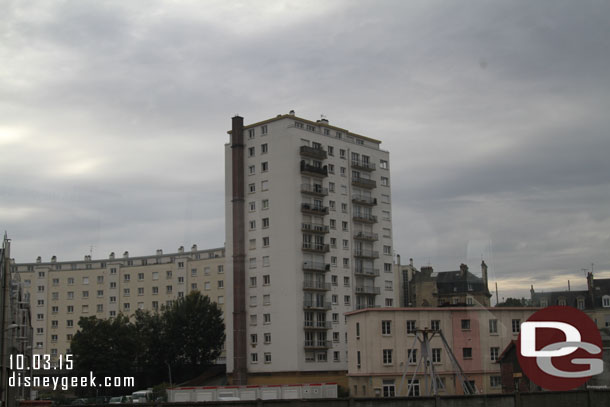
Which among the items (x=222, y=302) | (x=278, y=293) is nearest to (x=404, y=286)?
(x=222, y=302)

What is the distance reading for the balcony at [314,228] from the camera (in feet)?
259

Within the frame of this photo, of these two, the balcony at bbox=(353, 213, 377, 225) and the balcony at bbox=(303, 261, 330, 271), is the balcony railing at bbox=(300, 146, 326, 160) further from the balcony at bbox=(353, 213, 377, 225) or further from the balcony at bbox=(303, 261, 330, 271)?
the balcony at bbox=(303, 261, 330, 271)

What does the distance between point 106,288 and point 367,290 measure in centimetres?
4780

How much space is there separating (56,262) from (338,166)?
210ft

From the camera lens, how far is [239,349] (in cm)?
7775

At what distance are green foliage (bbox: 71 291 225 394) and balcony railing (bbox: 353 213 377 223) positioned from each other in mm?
21892

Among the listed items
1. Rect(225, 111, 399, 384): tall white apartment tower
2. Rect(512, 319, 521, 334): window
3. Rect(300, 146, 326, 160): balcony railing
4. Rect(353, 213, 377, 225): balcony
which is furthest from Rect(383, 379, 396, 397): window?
Rect(300, 146, 326, 160): balcony railing

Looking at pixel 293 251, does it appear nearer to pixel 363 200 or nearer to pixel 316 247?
pixel 316 247

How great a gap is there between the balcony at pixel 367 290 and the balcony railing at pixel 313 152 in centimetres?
1591

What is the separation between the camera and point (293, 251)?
77.7 meters

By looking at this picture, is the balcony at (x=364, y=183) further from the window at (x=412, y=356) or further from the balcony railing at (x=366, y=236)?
the window at (x=412, y=356)

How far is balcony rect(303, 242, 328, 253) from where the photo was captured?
3108 inches

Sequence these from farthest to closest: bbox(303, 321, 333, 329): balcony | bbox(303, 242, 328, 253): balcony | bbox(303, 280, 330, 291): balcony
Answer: bbox(303, 242, 328, 253): balcony, bbox(303, 280, 330, 291): balcony, bbox(303, 321, 333, 329): balcony

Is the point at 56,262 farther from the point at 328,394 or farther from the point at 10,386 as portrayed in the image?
the point at 10,386
